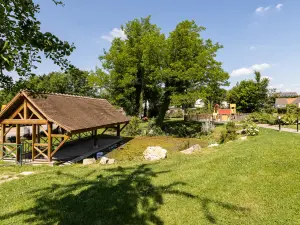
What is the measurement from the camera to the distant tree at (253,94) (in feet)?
153

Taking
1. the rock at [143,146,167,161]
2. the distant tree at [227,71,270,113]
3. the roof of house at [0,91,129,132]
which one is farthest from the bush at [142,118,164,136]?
the distant tree at [227,71,270,113]

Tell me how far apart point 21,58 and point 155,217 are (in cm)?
492

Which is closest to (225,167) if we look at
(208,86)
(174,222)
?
(174,222)

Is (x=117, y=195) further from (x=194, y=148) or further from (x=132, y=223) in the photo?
(x=194, y=148)

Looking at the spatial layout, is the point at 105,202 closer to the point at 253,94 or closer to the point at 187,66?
the point at 187,66

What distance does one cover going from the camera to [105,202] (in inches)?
270

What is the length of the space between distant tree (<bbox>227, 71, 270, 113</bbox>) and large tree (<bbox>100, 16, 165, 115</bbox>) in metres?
23.1

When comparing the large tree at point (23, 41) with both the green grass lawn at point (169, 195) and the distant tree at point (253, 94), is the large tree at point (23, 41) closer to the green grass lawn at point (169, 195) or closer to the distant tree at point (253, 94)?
the green grass lawn at point (169, 195)

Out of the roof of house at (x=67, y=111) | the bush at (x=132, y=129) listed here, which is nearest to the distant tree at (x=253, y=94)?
the bush at (x=132, y=129)

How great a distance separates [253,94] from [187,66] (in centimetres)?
2617

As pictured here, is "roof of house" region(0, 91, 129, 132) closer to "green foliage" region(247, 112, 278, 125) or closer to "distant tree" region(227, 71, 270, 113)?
"green foliage" region(247, 112, 278, 125)

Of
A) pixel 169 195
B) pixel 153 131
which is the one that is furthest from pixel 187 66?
pixel 169 195

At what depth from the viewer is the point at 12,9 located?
3.69 meters

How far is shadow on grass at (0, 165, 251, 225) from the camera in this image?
6.00 m
